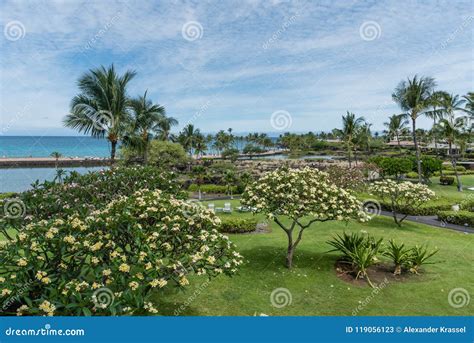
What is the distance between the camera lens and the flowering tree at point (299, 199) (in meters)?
10.7

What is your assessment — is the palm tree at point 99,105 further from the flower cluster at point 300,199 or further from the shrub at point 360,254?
the shrub at point 360,254

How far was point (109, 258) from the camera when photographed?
253 inches

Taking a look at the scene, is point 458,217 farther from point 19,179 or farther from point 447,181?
point 19,179

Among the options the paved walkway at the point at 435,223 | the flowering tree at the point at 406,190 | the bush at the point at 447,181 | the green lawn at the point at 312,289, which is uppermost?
the flowering tree at the point at 406,190

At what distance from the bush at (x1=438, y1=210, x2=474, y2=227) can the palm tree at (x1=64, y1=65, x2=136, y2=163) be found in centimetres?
2142

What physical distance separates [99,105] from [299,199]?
14182 mm

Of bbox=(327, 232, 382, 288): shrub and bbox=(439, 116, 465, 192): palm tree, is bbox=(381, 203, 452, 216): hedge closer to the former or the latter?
bbox=(327, 232, 382, 288): shrub

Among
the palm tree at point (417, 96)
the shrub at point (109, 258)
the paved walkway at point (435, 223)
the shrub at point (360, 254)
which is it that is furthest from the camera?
the palm tree at point (417, 96)

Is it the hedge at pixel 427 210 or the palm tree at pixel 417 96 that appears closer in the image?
the hedge at pixel 427 210

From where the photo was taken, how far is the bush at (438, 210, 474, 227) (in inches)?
757

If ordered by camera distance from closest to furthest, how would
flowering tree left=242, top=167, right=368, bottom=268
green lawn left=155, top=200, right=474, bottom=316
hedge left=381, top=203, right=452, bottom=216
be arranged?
green lawn left=155, top=200, right=474, bottom=316 < flowering tree left=242, top=167, right=368, bottom=268 < hedge left=381, top=203, right=452, bottom=216

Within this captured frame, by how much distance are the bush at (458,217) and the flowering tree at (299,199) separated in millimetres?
12572

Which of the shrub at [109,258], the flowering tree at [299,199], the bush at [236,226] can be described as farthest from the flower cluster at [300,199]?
the bush at [236,226]

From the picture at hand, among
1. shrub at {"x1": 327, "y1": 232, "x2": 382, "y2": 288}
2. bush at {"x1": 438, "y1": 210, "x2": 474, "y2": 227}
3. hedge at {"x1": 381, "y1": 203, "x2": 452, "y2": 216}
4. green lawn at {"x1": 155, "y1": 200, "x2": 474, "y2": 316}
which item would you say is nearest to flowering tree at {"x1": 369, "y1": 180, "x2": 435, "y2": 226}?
bush at {"x1": 438, "y1": 210, "x2": 474, "y2": 227}
